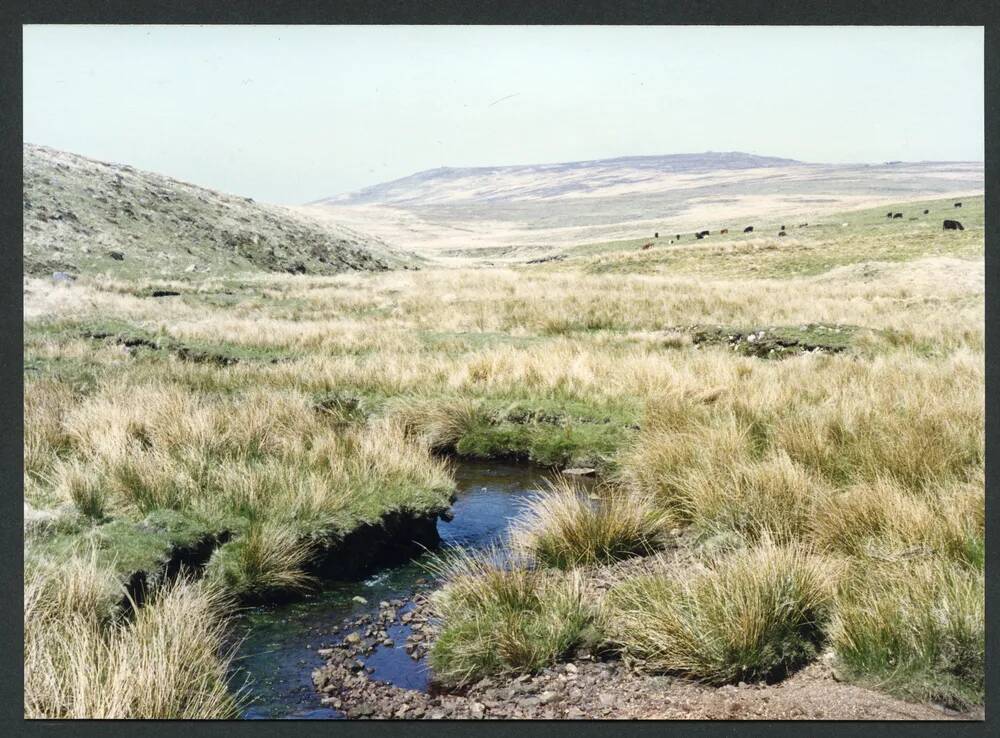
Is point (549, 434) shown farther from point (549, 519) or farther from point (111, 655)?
point (111, 655)

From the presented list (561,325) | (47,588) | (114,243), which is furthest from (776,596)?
(114,243)

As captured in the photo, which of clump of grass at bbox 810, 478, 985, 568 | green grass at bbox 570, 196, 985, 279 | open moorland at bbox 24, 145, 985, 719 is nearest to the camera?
open moorland at bbox 24, 145, 985, 719

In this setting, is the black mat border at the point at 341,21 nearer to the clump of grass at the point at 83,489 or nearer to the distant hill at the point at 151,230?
the clump of grass at the point at 83,489

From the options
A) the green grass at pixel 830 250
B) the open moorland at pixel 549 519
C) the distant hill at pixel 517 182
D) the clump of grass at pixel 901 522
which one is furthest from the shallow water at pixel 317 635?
the distant hill at pixel 517 182

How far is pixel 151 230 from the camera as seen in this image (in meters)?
36.4

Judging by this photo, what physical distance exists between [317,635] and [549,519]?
1874 mm

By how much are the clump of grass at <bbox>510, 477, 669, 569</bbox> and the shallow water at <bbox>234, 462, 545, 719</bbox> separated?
65 centimetres

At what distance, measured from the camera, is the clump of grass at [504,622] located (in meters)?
4.78

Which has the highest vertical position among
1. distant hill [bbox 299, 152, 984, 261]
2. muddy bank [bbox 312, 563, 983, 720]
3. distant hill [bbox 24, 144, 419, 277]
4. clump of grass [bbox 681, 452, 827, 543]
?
distant hill [bbox 299, 152, 984, 261]

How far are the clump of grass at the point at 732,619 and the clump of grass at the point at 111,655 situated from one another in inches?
88.4

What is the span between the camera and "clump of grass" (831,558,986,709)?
4293mm

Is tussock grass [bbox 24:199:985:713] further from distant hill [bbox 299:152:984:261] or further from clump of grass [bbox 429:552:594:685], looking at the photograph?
distant hill [bbox 299:152:984:261]

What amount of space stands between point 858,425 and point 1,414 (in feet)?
22.7

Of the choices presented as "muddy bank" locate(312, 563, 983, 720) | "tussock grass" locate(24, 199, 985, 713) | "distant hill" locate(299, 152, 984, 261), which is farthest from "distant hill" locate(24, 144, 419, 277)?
"distant hill" locate(299, 152, 984, 261)
